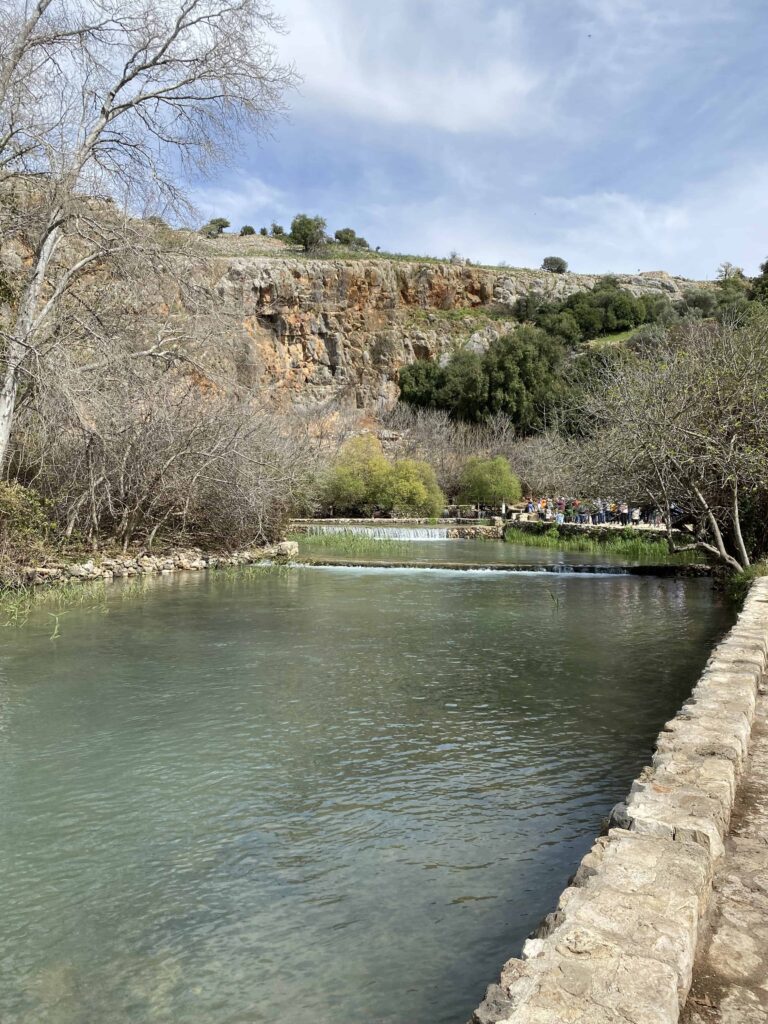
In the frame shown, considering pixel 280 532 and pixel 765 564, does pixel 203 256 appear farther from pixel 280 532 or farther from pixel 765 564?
pixel 765 564

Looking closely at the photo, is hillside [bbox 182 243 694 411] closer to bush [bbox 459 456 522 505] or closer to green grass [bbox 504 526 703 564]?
bush [bbox 459 456 522 505]

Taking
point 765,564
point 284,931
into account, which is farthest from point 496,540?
point 284,931

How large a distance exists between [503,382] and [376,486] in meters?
20.5

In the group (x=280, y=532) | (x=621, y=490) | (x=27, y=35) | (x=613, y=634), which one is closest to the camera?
(x=613, y=634)

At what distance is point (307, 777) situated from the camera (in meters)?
5.86

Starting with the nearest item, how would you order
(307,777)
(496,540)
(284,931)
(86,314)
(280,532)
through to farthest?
(284,931)
(307,777)
(86,314)
(280,532)
(496,540)

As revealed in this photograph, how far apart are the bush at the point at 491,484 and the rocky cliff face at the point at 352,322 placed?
54.3 feet

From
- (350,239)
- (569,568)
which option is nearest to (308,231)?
(350,239)

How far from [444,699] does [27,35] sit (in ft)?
41.4

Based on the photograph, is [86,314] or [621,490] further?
[621,490]

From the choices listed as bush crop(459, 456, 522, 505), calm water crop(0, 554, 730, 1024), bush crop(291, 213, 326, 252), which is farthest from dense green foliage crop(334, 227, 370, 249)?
calm water crop(0, 554, 730, 1024)

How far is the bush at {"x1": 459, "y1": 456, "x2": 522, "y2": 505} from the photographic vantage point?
39.9 metres

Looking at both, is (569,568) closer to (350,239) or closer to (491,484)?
(491,484)

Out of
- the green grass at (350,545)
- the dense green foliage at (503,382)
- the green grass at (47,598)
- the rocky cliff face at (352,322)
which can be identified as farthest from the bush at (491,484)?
the green grass at (47,598)
